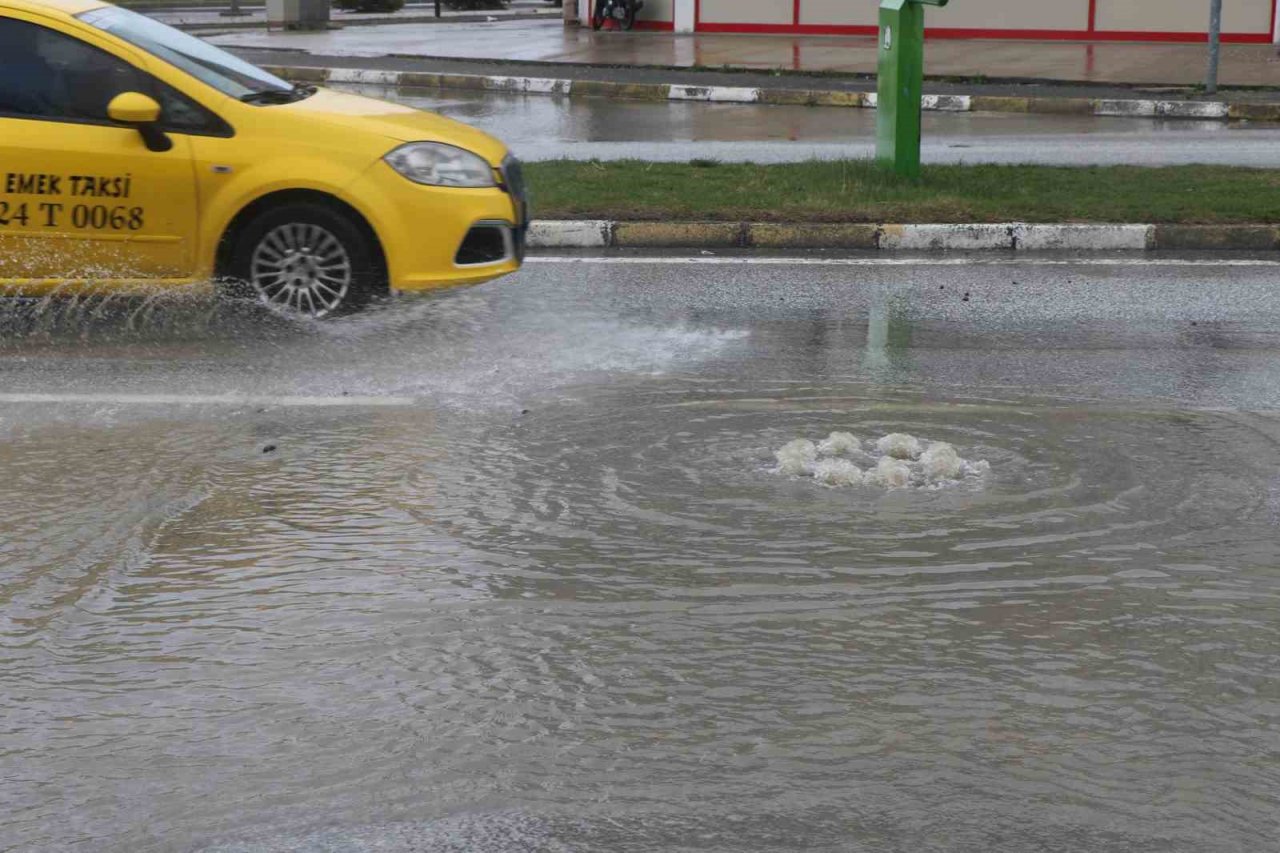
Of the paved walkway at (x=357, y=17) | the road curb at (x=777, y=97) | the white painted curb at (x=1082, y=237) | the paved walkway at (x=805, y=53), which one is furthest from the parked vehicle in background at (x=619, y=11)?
the white painted curb at (x=1082, y=237)

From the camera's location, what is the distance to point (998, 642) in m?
4.22

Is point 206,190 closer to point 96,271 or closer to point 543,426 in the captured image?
point 96,271

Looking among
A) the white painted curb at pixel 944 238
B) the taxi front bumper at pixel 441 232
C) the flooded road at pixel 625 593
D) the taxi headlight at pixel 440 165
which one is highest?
the taxi headlight at pixel 440 165

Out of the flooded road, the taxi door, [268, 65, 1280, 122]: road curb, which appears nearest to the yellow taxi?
the taxi door

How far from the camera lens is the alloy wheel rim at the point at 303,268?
7.62 meters

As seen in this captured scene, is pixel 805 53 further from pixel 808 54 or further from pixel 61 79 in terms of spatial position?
pixel 61 79

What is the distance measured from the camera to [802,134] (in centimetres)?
1575

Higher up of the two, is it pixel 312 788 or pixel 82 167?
pixel 82 167

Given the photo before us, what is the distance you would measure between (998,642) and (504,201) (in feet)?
14.0

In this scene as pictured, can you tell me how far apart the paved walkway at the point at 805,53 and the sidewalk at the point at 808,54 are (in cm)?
1

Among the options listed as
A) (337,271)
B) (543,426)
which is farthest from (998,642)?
(337,271)

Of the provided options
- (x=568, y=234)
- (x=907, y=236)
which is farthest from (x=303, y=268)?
(x=907, y=236)

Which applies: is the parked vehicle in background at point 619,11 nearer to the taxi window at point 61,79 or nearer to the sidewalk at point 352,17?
the sidewalk at point 352,17

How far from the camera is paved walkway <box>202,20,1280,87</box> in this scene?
802 inches
